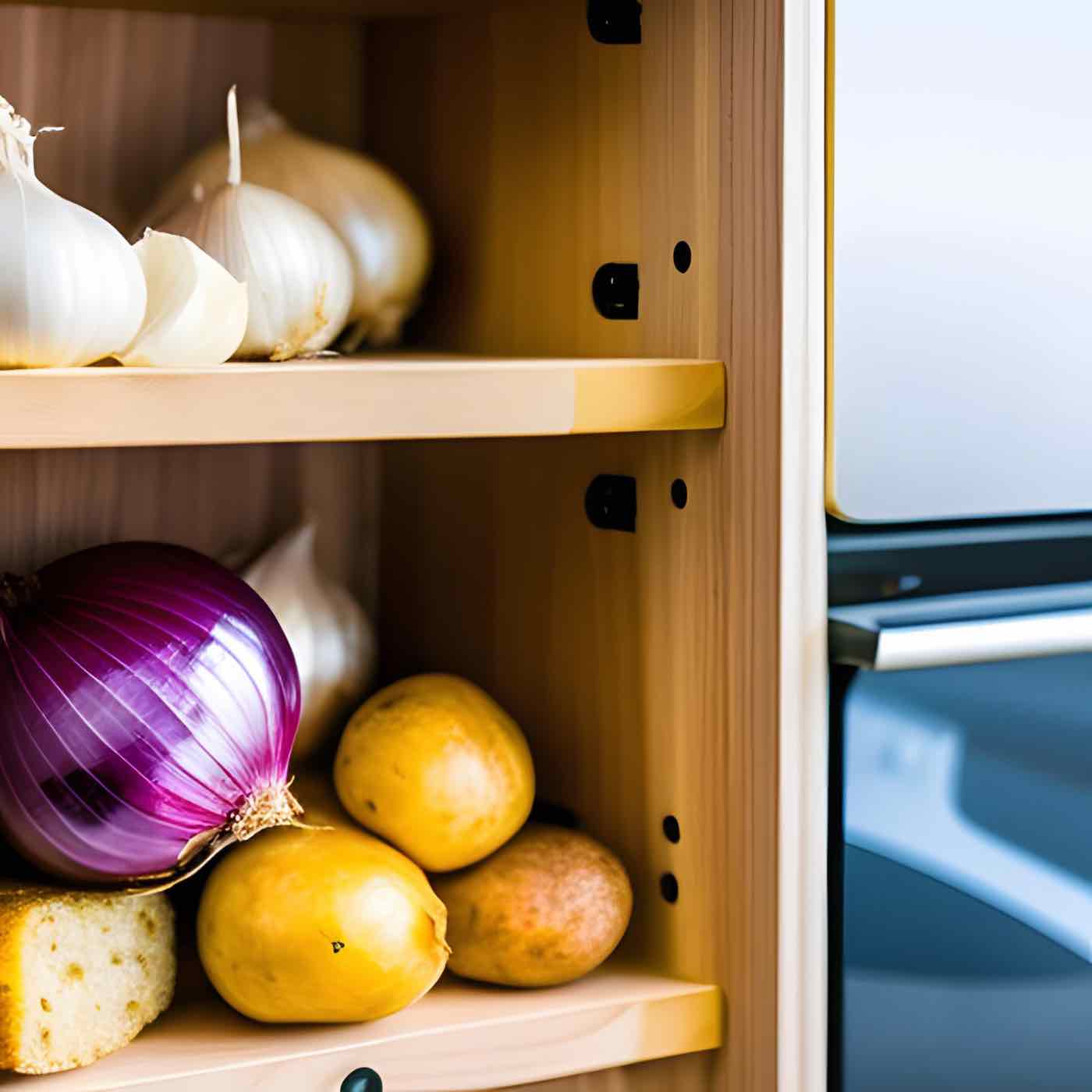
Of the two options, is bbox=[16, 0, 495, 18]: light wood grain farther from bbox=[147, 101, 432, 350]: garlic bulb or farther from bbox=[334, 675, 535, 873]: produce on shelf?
bbox=[334, 675, 535, 873]: produce on shelf

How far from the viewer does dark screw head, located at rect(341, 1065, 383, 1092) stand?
2.23ft

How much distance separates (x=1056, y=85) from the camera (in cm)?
74

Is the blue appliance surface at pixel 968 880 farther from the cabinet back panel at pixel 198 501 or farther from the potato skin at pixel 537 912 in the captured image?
the cabinet back panel at pixel 198 501

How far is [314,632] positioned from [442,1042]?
0.25 m

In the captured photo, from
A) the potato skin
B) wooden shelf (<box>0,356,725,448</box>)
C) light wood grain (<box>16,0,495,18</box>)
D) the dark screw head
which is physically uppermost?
light wood grain (<box>16,0,495,18</box>)

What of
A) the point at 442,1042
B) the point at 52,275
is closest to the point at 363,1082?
the point at 442,1042

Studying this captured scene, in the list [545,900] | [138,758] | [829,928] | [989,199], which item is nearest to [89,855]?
[138,758]

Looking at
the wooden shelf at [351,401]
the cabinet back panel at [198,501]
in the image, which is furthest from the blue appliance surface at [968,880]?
the cabinet back panel at [198,501]

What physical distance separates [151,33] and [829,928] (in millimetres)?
638

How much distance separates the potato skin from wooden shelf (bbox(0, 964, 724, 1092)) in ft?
0.05

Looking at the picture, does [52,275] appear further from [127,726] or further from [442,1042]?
[442,1042]

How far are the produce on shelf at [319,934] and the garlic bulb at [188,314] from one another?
0.76 feet

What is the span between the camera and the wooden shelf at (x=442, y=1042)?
657 mm

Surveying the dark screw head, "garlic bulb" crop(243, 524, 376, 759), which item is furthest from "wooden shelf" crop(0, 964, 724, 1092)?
"garlic bulb" crop(243, 524, 376, 759)
